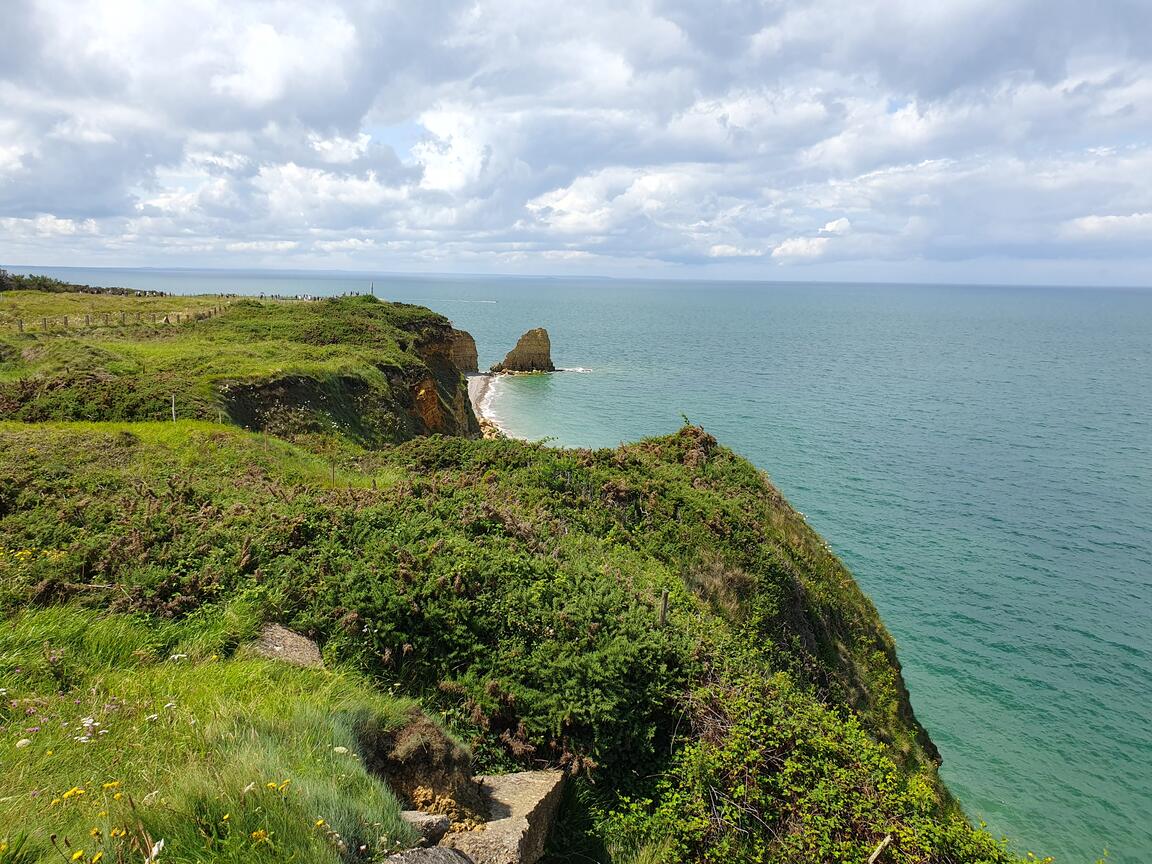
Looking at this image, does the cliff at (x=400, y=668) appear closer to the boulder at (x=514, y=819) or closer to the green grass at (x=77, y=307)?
the boulder at (x=514, y=819)

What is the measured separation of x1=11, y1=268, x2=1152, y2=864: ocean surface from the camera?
2117 centimetres

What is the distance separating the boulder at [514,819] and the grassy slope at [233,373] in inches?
760

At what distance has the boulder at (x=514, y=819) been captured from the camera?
6.44 m

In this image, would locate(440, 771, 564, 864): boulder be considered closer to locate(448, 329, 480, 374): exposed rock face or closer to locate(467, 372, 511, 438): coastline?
locate(467, 372, 511, 438): coastline

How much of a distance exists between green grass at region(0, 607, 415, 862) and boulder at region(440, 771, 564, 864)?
40.7 inches

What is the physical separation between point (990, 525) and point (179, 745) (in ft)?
135

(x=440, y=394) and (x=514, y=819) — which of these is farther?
(x=440, y=394)

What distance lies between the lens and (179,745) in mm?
6008

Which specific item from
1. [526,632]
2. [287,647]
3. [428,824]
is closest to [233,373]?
[287,647]

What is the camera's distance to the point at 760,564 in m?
18.0

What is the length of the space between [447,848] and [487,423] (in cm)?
5638

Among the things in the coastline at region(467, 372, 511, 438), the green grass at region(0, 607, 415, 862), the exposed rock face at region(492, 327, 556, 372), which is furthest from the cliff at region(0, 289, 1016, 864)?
the exposed rock face at region(492, 327, 556, 372)

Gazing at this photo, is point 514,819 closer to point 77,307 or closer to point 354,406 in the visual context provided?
point 354,406

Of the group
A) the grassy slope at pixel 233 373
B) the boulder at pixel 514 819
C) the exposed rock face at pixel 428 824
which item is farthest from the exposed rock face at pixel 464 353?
the exposed rock face at pixel 428 824
